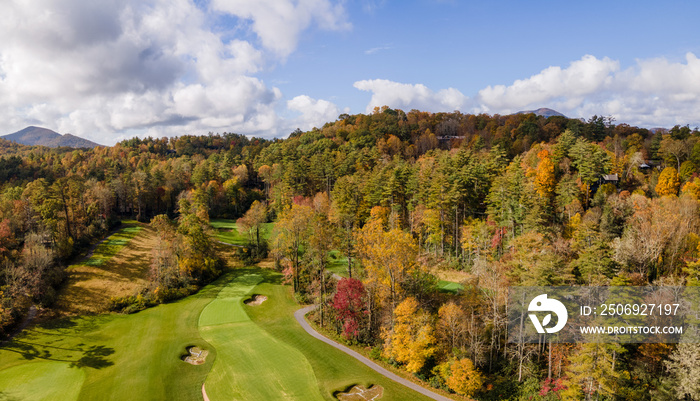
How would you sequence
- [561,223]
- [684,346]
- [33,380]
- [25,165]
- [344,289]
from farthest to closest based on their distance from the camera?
[25,165], [561,223], [344,289], [33,380], [684,346]

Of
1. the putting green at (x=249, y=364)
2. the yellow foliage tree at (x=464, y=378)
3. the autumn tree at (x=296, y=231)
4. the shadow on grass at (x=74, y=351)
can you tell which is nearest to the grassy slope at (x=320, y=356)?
the putting green at (x=249, y=364)

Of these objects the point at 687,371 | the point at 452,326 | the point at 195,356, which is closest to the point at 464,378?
the point at 452,326

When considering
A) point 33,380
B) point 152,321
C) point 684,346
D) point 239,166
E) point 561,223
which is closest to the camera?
point 684,346

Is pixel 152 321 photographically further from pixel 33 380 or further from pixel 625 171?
pixel 625 171

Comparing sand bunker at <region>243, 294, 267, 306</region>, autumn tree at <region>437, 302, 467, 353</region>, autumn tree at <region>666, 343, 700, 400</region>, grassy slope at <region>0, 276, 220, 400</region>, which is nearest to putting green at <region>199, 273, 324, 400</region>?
grassy slope at <region>0, 276, 220, 400</region>

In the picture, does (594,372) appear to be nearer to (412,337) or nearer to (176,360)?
(412,337)

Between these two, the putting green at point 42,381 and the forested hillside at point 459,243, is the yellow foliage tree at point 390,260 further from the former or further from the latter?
the putting green at point 42,381

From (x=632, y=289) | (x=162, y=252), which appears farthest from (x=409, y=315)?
(x=162, y=252)
